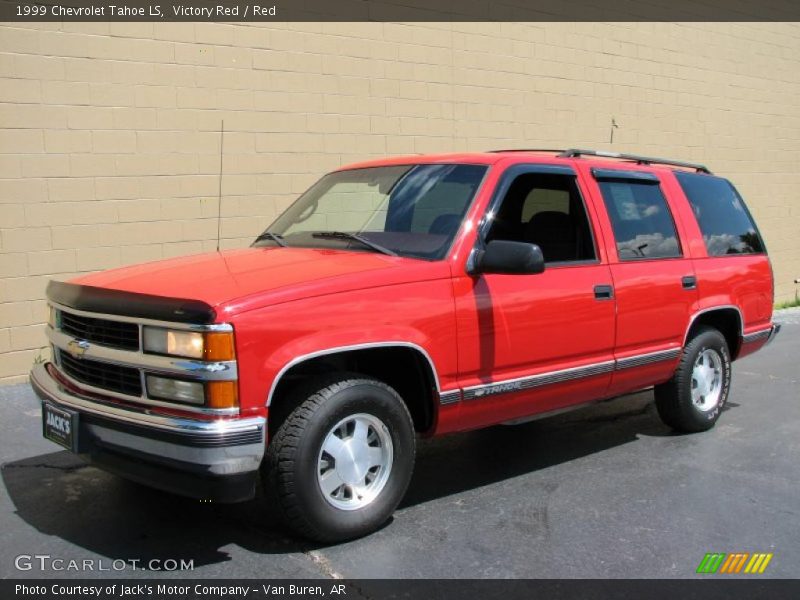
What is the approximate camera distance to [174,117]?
7.75 meters

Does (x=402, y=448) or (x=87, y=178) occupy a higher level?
(x=87, y=178)

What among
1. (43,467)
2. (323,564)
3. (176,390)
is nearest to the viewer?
(176,390)

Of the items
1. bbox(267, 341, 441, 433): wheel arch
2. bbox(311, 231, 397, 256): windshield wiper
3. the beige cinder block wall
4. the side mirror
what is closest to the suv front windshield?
bbox(311, 231, 397, 256): windshield wiper

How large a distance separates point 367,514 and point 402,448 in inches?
14.4

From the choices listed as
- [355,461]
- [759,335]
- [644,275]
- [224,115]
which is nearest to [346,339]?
[355,461]

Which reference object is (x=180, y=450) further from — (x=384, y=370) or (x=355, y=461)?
(x=384, y=370)

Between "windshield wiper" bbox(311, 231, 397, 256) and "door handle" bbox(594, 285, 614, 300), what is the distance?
1.38m

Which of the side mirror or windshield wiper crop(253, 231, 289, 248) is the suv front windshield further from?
the side mirror

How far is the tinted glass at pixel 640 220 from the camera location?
5488 millimetres

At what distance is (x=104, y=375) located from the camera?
3955 mm

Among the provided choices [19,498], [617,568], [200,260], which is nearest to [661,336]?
[617,568]

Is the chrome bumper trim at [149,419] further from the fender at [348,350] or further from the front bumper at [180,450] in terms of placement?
the fender at [348,350]

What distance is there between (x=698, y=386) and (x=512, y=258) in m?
2.57
